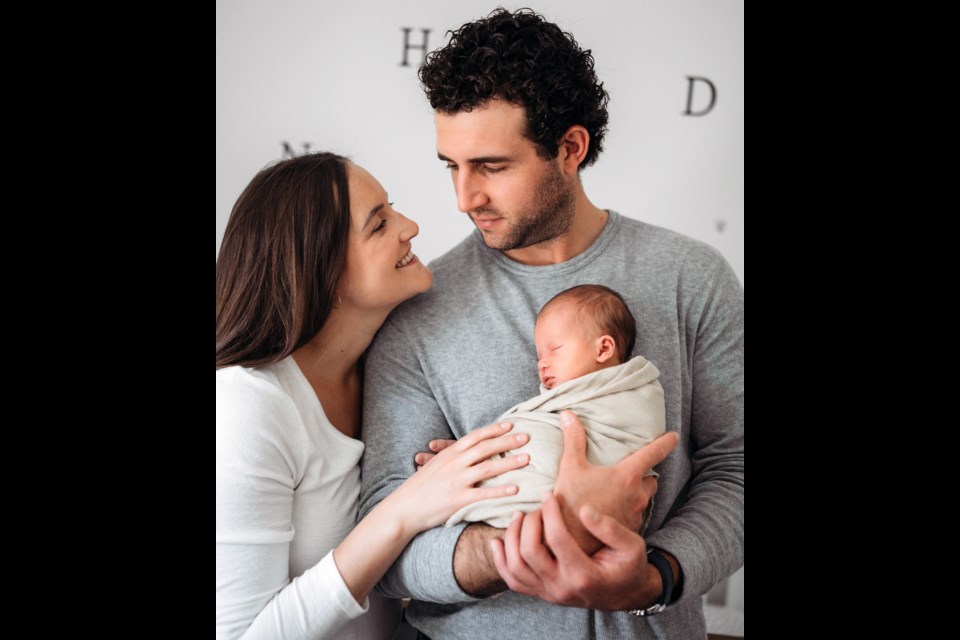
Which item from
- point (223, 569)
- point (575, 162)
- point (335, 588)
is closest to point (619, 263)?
point (575, 162)

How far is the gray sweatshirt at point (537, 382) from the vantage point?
58.9 inches

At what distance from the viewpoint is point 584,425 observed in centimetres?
137

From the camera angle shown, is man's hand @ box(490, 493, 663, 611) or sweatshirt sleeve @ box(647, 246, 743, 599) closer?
man's hand @ box(490, 493, 663, 611)

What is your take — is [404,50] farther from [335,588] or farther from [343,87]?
[335,588]

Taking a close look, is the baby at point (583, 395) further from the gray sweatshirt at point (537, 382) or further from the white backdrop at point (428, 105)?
the white backdrop at point (428, 105)

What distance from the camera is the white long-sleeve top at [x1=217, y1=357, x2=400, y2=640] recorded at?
1427 millimetres

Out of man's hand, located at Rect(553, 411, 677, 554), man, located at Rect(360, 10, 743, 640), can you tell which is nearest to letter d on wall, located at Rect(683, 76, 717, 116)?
man, located at Rect(360, 10, 743, 640)

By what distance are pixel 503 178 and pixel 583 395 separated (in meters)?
0.42

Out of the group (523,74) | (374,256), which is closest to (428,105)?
(523,74)

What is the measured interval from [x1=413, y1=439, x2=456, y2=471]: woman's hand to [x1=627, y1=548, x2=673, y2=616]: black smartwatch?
406mm

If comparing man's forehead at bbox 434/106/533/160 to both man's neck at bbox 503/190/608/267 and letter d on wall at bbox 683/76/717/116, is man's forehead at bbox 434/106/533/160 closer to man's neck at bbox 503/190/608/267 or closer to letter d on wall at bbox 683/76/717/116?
man's neck at bbox 503/190/608/267

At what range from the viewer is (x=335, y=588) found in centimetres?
143

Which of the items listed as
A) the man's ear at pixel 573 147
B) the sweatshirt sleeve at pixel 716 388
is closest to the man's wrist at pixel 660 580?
the sweatshirt sleeve at pixel 716 388

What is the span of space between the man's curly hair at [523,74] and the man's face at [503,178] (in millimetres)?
22
